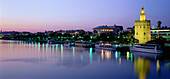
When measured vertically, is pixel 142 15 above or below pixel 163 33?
above

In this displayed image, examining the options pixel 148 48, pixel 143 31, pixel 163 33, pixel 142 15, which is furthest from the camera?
pixel 163 33

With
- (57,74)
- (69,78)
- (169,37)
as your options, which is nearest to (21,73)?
(57,74)

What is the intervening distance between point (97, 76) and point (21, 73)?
850 cm

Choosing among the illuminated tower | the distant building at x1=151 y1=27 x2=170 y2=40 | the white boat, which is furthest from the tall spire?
the white boat

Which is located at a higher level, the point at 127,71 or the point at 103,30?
A: the point at 103,30

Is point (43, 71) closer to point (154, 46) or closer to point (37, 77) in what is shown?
point (37, 77)

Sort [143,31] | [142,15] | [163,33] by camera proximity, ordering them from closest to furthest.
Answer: [143,31] < [142,15] < [163,33]

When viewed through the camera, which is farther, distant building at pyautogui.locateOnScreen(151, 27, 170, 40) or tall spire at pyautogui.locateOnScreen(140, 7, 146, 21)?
distant building at pyautogui.locateOnScreen(151, 27, 170, 40)

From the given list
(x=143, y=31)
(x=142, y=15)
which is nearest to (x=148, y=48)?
(x=143, y=31)

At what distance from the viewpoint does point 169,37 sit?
69.5 metres

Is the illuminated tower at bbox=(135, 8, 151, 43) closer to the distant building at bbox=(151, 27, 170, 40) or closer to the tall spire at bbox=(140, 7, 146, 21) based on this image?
the tall spire at bbox=(140, 7, 146, 21)

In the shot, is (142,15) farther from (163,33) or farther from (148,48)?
(148,48)

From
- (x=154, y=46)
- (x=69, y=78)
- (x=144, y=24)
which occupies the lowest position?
(x=69, y=78)

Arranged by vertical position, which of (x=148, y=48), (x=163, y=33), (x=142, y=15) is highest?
(x=142, y=15)
